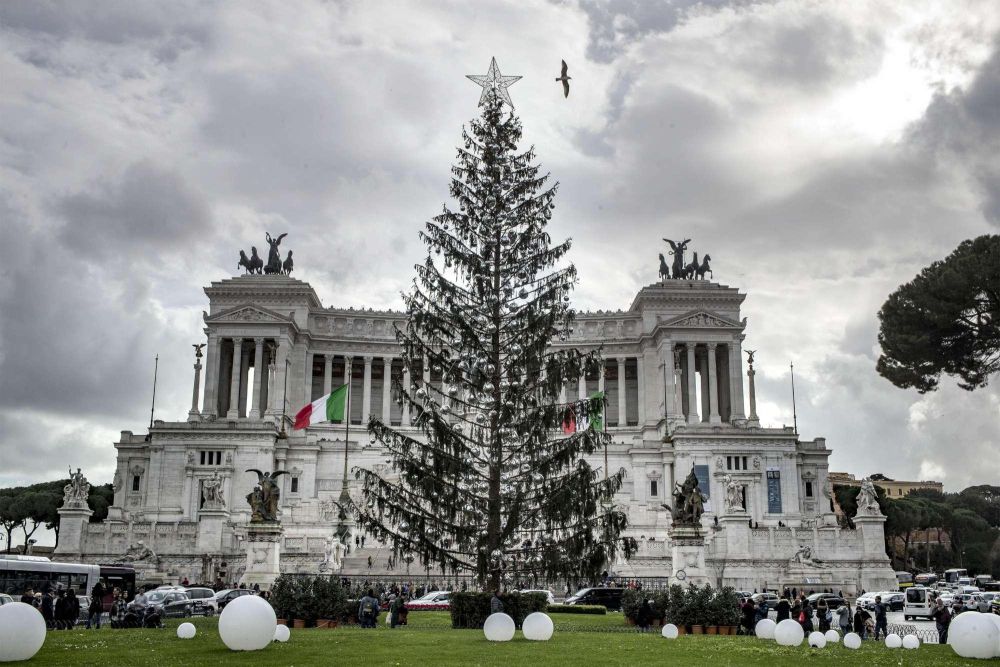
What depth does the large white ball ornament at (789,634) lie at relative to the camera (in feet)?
84.4

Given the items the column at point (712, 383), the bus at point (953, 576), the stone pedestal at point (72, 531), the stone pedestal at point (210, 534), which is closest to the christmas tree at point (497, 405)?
the stone pedestal at point (210, 534)

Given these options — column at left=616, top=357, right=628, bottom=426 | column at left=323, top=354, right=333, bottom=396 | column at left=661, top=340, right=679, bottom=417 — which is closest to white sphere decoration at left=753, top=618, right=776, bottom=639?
column at left=661, top=340, right=679, bottom=417

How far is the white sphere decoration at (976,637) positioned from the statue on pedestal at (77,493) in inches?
2155

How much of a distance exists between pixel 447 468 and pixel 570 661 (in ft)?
44.4

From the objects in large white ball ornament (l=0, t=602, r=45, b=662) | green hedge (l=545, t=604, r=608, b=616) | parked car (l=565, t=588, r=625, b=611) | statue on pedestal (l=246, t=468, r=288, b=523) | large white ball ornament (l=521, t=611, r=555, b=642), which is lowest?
green hedge (l=545, t=604, r=608, b=616)

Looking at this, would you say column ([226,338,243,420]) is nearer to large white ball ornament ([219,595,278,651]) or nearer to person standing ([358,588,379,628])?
person standing ([358,588,379,628])

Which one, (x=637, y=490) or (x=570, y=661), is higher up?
(x=637, y=490)

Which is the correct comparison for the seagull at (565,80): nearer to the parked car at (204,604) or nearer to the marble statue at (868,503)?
the parked car at (204,604)

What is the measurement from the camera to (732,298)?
4124 inches

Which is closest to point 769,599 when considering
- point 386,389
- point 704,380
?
point 704,380

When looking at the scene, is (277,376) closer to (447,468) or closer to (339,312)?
(339,312)

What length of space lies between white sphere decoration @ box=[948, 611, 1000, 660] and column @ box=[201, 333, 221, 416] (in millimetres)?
82295

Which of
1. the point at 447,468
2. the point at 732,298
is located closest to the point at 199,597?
the point at 447,468

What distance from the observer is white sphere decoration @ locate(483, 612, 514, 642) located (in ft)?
80.3
